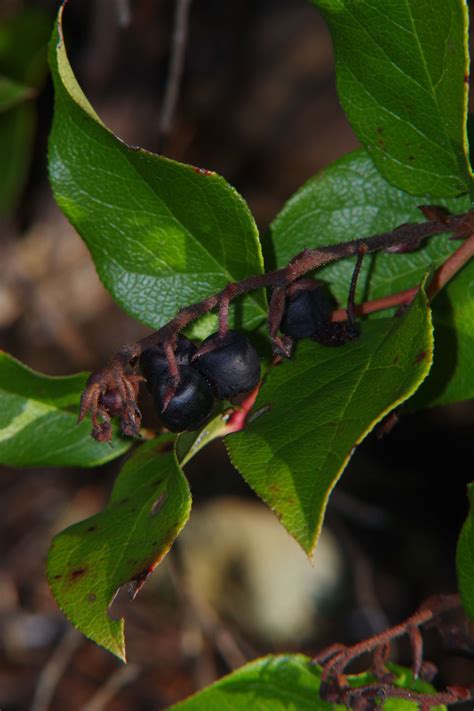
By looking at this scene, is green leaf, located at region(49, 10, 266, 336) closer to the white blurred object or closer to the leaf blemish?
the leaf blemish

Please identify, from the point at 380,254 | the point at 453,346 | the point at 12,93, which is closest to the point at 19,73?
the point at 12,93

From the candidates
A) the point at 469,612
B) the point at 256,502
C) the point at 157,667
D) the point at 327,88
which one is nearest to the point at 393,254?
the point at 469,612

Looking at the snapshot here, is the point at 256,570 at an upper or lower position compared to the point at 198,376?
lower

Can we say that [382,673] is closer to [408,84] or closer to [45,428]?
[45,428]

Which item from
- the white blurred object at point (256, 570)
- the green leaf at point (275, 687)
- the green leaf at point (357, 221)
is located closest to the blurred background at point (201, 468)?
the white blurred object at point (256, 570)

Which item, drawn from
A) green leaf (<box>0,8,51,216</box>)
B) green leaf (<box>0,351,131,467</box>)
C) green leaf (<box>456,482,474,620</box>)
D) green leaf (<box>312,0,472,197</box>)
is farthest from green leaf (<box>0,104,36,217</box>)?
green leaf (<box>456,482,474,620</box>)
